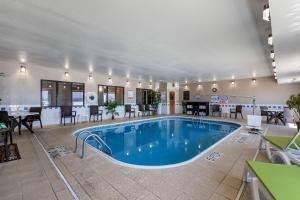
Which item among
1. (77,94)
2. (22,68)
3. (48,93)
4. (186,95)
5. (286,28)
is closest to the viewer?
(286,28)

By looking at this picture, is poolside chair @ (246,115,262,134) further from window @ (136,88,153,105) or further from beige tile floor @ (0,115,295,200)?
window @ (136,88,153,105)

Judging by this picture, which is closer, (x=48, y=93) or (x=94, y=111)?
(x=48, y=93)

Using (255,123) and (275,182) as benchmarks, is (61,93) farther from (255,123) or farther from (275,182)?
(255,123)

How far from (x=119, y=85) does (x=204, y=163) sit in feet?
25.5

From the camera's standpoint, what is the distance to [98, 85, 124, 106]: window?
29.2ft

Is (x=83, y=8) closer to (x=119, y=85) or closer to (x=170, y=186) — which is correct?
(x=170, y=186)

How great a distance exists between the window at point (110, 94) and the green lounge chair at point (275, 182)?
817 centimetres

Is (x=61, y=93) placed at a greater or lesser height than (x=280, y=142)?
greater

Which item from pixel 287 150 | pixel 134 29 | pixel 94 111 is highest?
pixel 134 29

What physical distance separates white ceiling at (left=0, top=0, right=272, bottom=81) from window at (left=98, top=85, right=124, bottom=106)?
4091mm

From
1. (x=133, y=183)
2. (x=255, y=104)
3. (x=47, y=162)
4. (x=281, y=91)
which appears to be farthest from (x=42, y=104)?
(x=281, y=91)

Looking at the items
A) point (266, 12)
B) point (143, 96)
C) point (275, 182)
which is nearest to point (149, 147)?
point (275, 182)

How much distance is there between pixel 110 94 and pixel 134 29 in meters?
6.66

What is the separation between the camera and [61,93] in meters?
7.56
